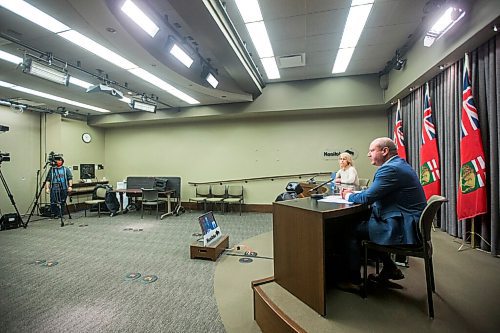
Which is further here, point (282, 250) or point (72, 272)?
point (72, 272)

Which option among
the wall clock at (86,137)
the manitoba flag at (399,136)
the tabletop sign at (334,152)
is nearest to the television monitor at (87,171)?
the wall clock at (86,137)

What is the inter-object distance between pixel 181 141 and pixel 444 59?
6448 millimetres

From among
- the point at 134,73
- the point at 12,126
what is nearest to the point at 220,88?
the point at 134,73

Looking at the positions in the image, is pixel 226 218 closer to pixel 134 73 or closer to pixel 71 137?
pixel 134 73

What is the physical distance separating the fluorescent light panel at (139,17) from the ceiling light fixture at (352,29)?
2.48m

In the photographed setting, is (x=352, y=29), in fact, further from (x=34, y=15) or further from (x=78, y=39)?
(x=34, y=15)

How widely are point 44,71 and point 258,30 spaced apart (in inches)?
132

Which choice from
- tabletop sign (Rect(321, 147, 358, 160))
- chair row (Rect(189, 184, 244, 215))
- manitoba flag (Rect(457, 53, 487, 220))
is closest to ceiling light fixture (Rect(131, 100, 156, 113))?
chair row (Rect(189, 184, 244, 215))

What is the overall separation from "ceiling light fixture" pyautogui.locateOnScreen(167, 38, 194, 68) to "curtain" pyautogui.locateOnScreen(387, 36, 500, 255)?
3.81 metres

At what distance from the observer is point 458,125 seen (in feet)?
10.8

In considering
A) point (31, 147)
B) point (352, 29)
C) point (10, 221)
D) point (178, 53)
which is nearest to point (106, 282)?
point (178, 53)

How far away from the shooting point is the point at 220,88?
5.51 meters

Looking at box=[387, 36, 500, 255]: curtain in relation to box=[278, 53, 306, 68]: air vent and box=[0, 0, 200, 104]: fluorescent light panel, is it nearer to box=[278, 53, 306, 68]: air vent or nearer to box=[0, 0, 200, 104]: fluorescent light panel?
box=[278, 53, 306, 68]: air vent

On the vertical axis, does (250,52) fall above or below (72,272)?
above
